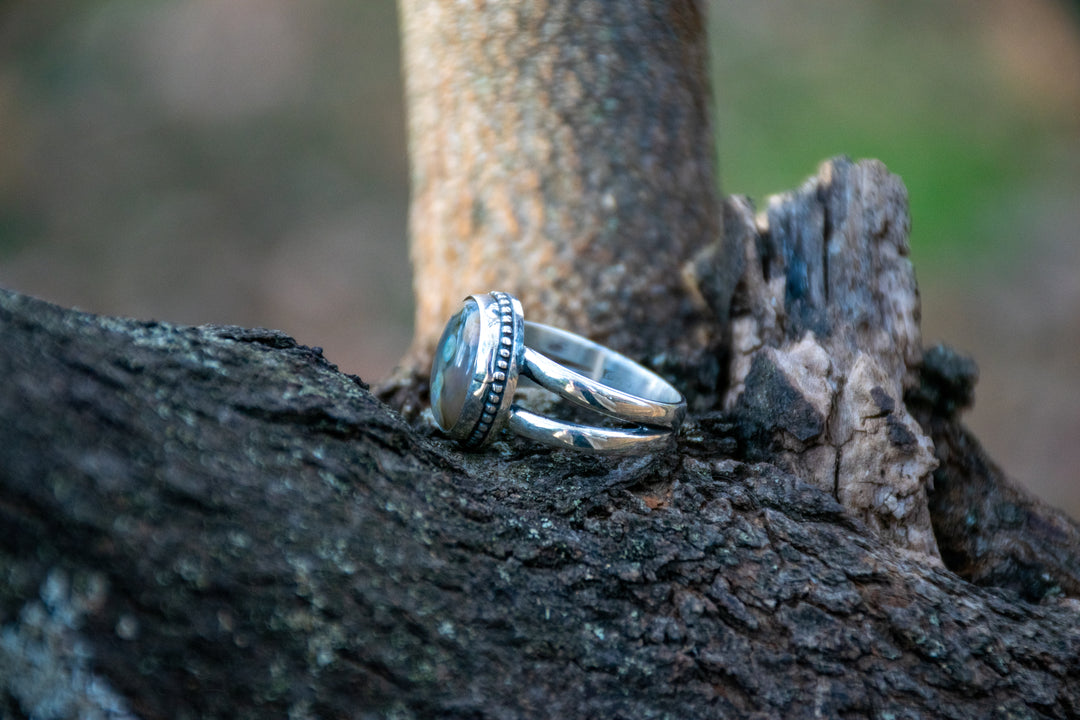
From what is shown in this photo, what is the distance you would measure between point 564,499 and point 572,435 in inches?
8.6

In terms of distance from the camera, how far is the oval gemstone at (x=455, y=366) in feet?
4.76

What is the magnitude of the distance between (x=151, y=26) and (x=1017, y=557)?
5446 mm

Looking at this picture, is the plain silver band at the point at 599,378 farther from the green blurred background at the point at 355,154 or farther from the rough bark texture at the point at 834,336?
the green blurred background at the point at 355,154

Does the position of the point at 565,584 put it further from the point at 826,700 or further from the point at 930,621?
the point at 930,621

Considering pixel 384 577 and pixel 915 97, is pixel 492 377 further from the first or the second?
pixel 915 97

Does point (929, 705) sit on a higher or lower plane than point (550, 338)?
lower

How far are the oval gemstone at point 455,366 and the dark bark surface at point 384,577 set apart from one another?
6.8 inches

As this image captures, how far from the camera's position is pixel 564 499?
1252mm

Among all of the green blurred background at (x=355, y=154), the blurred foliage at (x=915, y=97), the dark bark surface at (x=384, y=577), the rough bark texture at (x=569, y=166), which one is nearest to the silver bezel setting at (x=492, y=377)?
the dark bark surface at (x=384, y=577)

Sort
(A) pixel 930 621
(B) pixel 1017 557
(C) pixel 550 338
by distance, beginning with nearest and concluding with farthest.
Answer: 1. (A) pixel 930 621
2. (B) pixel 1017 557
3. (C) pixel 550 338

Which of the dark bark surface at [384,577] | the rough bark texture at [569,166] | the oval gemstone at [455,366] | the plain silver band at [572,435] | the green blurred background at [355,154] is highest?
Result: the green blurred background at [355,154]

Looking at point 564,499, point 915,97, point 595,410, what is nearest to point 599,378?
point 595,410

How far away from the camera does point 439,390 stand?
5.01 ft

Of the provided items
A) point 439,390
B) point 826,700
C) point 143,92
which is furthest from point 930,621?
point 143,92
